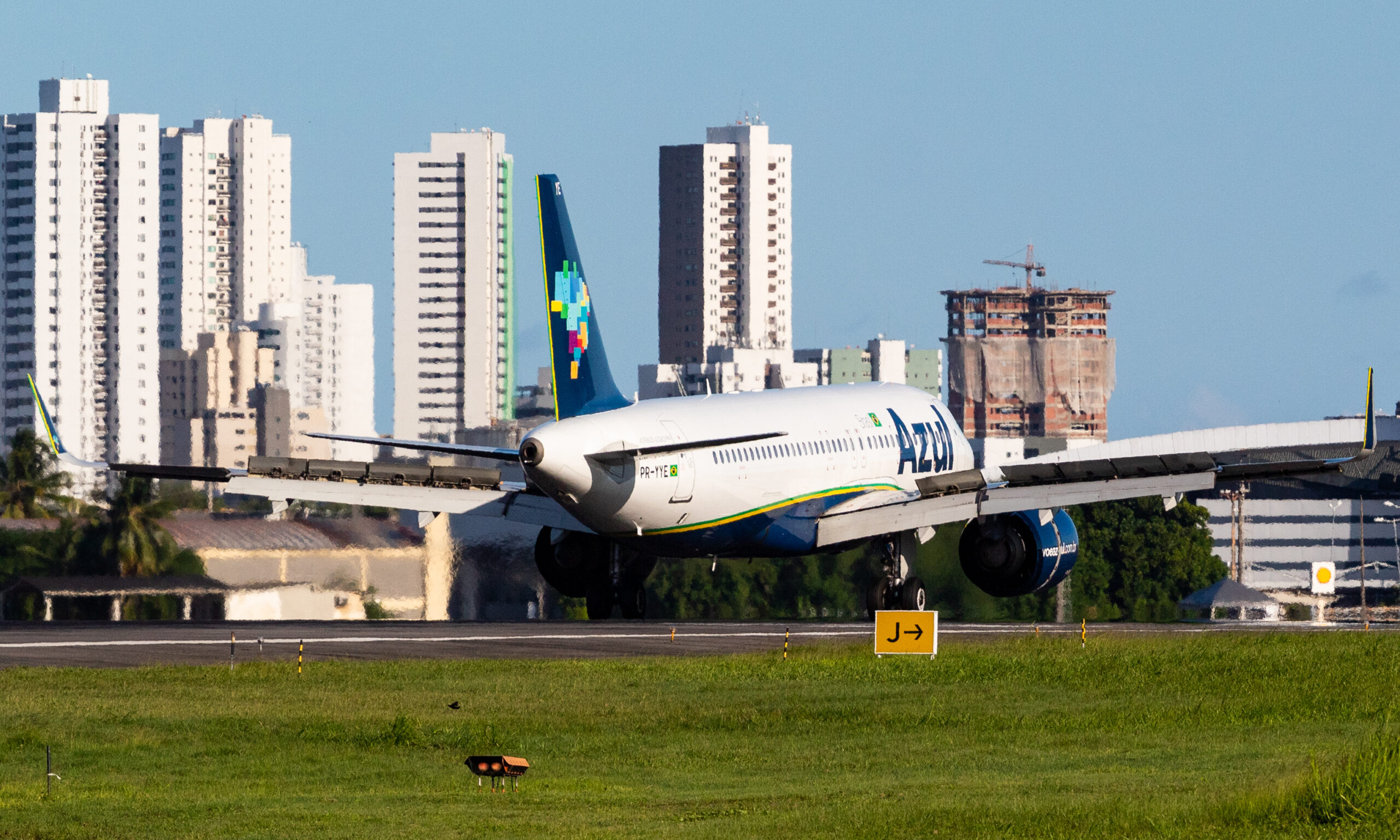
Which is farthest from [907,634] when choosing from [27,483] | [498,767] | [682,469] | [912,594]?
[27,483]

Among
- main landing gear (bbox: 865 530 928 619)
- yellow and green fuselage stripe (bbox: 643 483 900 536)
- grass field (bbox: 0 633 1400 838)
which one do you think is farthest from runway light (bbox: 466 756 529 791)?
main landing gear (bbox: 865 530 928 619)

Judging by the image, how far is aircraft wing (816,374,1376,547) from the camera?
2164 inches

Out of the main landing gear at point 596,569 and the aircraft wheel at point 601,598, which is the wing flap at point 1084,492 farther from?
the aircraft wheel at point 601,598

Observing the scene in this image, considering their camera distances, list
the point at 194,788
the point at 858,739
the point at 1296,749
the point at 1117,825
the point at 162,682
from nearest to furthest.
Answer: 1. the point at 1117,825
2. the point at 194,788
3. the point at 1296,749
4. the point at 858,739
5. the point at 162,682

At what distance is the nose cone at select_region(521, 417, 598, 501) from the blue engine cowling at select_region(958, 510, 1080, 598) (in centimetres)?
1318

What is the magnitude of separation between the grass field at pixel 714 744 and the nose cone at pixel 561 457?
5578mm

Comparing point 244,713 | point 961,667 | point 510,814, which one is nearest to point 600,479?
point 961,667

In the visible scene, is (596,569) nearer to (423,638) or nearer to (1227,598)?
(423,638)

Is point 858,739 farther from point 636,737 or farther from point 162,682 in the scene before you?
point 162,682

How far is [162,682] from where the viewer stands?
130 feet

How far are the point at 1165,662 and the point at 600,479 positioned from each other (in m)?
12.4

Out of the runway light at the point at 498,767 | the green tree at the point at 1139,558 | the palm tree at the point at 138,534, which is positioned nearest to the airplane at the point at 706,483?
the palm tree at the point at 138,534

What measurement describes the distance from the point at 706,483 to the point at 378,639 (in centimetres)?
815

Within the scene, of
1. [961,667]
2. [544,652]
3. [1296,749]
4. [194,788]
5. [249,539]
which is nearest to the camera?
[194,788]
